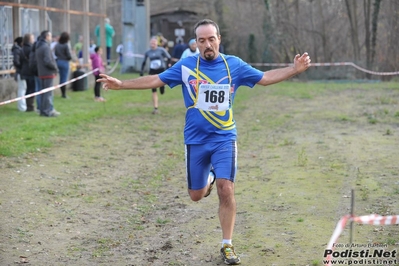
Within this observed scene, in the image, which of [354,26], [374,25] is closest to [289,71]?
[374,25]

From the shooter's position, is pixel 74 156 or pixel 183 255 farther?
pixel 74 156

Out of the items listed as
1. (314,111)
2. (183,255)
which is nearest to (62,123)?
(314,111)

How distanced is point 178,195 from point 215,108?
3288 millimetres

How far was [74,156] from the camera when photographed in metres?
12.5

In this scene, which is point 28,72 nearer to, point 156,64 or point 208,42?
point 156,64

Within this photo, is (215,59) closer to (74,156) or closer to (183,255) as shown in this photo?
(183,255)

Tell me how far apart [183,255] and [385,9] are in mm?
25003

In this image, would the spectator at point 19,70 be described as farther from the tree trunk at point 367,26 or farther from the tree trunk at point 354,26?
the tree trunk at point 354,26

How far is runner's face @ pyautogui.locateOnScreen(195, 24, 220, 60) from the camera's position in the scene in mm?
6723

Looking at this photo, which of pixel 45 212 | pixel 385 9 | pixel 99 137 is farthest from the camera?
pixel 385 9

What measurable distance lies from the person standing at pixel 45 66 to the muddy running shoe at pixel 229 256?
36.5 ft

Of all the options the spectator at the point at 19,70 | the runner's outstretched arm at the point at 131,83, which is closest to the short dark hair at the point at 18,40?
the spectator at the point at 19,70

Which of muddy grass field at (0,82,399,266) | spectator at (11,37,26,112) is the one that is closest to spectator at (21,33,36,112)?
spectator at (11,37,26,112)

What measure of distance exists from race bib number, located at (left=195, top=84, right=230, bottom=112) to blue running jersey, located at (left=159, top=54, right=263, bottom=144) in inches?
1.1
